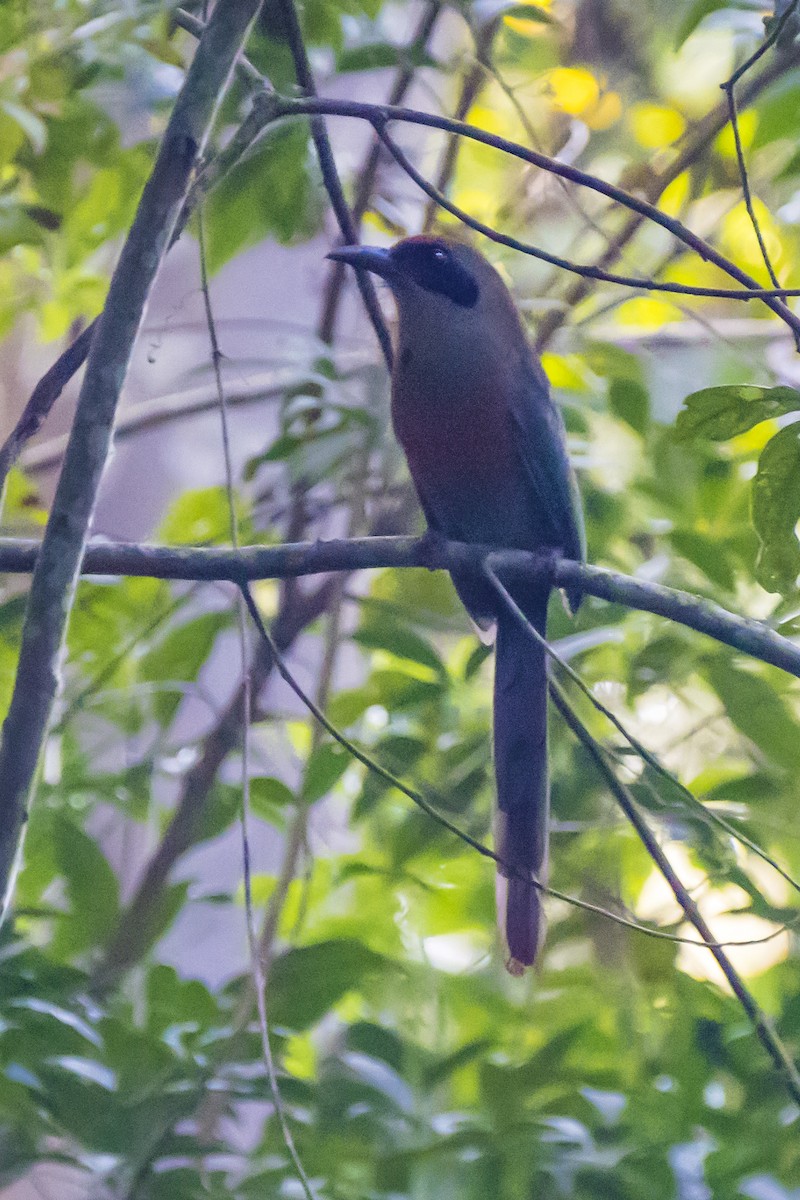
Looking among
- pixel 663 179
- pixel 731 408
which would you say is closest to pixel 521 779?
pixel 731 408

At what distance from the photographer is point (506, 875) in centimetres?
117

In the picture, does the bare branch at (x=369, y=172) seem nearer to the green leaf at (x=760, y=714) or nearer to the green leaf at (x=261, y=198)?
the green leaf at (x=261, y=198)

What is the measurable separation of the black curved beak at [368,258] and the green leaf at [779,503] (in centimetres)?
54

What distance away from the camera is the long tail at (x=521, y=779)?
1151 mm

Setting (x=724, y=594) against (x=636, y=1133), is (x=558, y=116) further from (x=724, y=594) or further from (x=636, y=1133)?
(x=636, y=1133)

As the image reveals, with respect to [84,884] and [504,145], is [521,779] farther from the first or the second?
[504,145]

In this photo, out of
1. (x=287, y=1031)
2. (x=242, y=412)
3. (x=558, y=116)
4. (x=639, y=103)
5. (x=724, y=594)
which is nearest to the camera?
(x=287, y=1031)

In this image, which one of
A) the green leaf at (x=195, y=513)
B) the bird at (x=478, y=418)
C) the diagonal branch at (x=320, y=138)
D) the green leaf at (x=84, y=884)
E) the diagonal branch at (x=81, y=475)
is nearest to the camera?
the diagonal branch at (x=81, y=475)

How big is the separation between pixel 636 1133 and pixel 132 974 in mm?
613

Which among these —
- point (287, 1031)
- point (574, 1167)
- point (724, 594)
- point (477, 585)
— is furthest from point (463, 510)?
point (574, 1167)

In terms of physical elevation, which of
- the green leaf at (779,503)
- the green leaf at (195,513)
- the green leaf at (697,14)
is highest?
the green leaf at (697,14)

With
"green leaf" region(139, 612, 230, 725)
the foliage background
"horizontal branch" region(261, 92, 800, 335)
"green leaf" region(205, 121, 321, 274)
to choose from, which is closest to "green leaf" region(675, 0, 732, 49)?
the foliage background

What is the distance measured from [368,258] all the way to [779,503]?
71 centimetres

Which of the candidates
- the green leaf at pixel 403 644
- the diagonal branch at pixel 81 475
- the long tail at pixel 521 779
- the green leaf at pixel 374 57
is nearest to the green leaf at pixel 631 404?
the long tail at pixel 521 779
